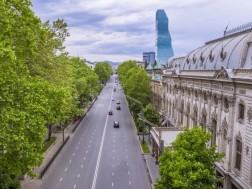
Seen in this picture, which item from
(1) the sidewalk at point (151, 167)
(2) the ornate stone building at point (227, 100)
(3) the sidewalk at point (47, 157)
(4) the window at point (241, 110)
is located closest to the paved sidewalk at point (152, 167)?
(1) the sidewalk at point (151, 167)

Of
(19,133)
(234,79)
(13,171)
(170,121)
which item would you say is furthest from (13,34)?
(170,121)

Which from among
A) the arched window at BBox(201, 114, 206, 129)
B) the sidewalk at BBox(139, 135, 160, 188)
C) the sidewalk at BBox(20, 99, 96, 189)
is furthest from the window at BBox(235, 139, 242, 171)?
the sidewalk at BBox(20, 99, 96, 189)

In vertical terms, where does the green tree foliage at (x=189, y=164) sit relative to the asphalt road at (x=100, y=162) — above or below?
above

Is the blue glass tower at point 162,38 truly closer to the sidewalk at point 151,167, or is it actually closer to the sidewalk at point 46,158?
the sidewalk at point 46,158

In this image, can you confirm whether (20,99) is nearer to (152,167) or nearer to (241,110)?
(241,110)

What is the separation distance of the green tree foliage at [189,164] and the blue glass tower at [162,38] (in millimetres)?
119566

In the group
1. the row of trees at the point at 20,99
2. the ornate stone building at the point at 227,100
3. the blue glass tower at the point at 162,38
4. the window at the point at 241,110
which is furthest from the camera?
the blue glass tower at the point at 162,38

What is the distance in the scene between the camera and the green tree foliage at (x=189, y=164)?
23.4 m

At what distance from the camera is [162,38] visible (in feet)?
485

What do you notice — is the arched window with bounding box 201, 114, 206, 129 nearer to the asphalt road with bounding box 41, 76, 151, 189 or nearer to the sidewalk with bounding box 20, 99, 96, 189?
the asphalt road with bounding box 41, 76, 151, 189

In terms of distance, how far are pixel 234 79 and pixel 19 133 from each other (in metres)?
19.4

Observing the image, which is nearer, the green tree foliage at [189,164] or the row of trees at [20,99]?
the row of trees at [20,99]

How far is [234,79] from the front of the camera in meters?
30.0

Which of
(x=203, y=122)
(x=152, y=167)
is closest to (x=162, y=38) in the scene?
(x=152, y=167)
